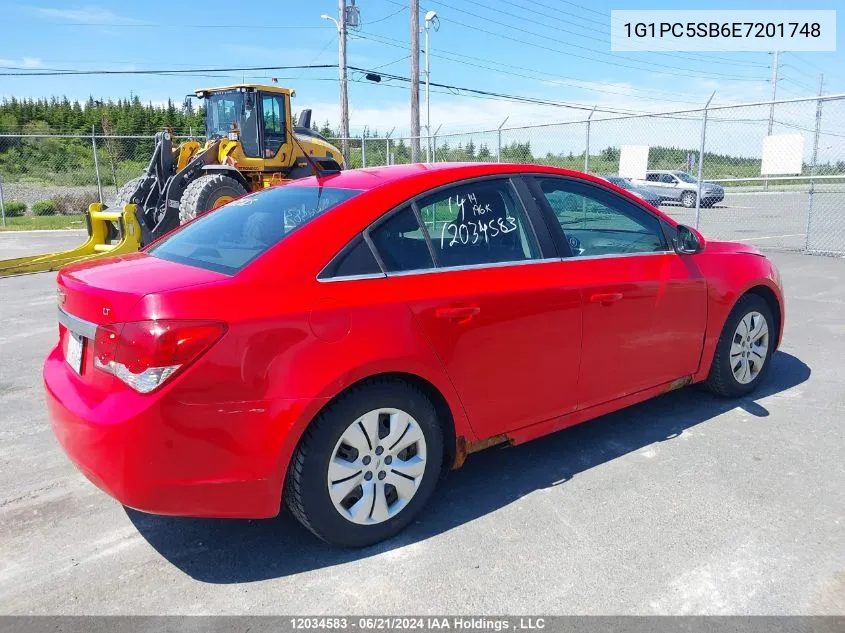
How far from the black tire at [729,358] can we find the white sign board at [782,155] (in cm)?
794

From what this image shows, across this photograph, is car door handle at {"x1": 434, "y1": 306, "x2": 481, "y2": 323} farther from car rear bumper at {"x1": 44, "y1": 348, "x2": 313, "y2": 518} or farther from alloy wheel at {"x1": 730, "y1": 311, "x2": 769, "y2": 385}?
alloy wheel at {"x1": 730, "y1": 311, "x2": 769, "y2": 385}

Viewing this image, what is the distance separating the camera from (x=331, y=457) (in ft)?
8.68

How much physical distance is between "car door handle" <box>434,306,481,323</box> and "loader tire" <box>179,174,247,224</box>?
8.14 metres

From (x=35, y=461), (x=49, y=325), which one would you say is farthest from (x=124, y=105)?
(x=35, y=461)

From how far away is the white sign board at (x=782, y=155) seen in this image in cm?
1107

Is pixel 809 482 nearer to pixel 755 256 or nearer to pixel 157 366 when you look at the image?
pixel 755 256

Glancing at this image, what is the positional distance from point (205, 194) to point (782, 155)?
9.70 metres

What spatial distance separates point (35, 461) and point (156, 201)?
8697 millimetres

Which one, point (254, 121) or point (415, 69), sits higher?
point (415, 69)

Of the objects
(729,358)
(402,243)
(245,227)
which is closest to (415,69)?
(729,358)

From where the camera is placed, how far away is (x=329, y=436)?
2607 mm

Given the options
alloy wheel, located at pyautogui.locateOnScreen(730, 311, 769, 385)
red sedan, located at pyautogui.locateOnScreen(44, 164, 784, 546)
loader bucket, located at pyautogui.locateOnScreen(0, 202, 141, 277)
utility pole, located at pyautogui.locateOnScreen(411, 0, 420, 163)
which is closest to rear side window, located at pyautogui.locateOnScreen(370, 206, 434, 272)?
red sedan, located at pyautogui.locateOnScreen(44, 164, 784, 546)

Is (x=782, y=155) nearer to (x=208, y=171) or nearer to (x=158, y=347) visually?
(x=208, y=171)

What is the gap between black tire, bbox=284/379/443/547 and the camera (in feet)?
8.53
